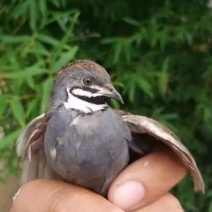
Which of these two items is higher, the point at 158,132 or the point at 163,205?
the point at 158,132

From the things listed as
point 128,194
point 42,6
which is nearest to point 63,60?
point 42,6

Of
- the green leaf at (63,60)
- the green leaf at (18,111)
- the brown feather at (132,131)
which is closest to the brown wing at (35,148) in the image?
the brown feather at (132,131)

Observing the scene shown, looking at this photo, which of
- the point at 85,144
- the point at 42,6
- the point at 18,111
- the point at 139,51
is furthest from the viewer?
the point at 139,51

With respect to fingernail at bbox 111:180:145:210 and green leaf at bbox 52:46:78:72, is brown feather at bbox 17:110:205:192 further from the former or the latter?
green leaf at bbox 52:46:78:72

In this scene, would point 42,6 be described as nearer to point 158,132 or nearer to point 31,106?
point 31,106

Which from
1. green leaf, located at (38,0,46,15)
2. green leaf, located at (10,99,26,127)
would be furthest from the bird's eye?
green leaf, located at (38,0,46,15)

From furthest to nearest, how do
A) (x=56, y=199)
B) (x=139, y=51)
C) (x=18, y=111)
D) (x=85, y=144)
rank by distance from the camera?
1. (x=139, y=51)
2. (x=18, y=111)
3. (x=56, y=199)
4. (x=85, y=144)
